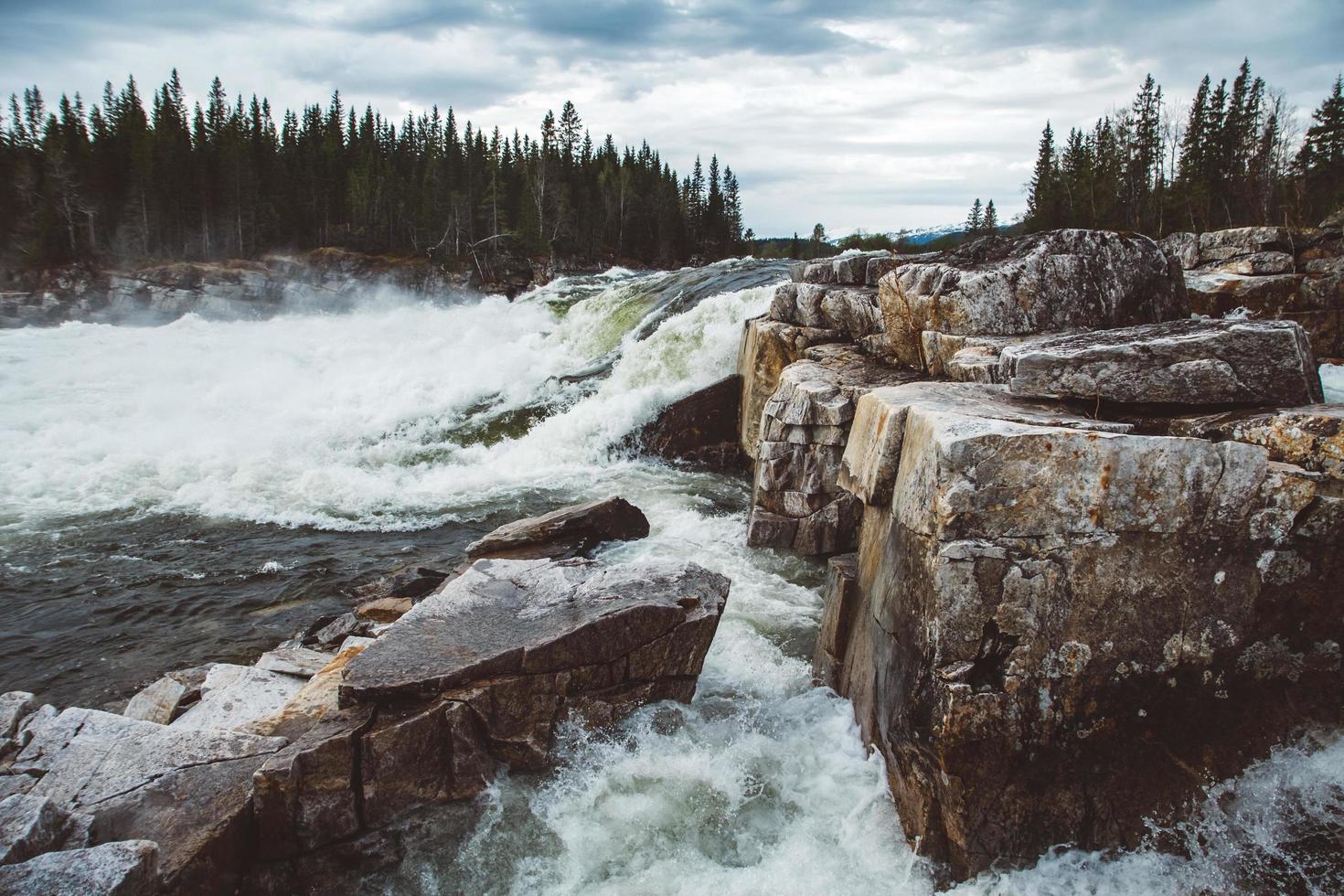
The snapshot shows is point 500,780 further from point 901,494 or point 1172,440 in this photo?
point 1172,440

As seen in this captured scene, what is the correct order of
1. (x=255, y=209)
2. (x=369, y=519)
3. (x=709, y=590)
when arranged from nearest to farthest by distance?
(x=709, y=590) → (x=369, y=519) → (x=255, y=209)

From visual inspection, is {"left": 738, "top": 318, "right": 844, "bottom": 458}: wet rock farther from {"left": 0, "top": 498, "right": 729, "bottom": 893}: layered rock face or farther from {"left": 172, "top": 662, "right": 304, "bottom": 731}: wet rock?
{"left": 172, "top": 662, "right": 304, "bottom": 731}: wet rock

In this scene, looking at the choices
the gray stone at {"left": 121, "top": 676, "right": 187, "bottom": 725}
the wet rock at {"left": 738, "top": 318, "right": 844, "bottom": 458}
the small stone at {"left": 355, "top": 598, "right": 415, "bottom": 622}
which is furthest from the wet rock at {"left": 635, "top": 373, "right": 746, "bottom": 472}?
the gray stone at {"left": 121, "top": 676, "right": 187, "bottom": 725}

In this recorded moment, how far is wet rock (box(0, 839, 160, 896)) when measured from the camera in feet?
12.4

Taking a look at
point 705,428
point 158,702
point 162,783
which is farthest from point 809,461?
point 158,702

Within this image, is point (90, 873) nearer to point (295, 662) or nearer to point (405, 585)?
point (295, 662)

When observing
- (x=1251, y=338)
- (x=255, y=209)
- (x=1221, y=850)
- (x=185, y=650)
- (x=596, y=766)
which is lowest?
(x=185, y=650)

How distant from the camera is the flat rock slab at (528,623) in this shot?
5465mm

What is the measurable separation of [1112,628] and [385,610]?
7929 millimetres

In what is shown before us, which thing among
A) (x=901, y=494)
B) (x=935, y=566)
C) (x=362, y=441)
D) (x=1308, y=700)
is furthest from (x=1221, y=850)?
(x=362, y=441)

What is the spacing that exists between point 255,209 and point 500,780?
2631 inches

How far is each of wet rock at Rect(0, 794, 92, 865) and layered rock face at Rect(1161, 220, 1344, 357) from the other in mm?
20074

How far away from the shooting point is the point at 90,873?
3883 mm

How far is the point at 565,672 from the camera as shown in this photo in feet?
18.8
